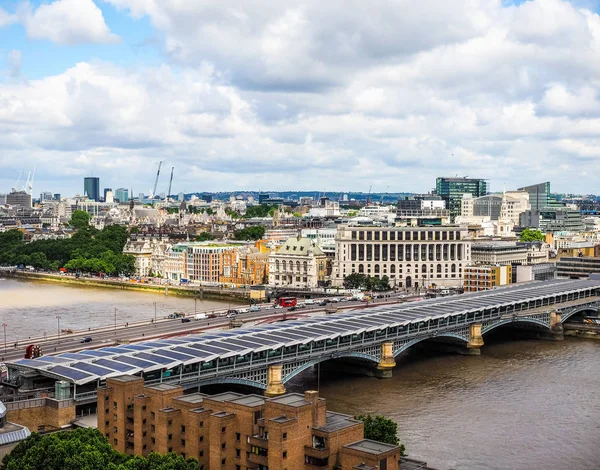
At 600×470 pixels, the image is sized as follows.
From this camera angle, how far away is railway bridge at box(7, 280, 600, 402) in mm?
30109

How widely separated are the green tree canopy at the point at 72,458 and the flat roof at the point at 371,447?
3.96 metres

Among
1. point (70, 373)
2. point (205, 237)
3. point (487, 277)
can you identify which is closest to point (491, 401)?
point (70, 373)

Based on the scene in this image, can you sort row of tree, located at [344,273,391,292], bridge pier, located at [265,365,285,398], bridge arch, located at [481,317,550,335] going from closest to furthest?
bridge pier, located at [265,365,285,398] < bridge arch, located at [481,317,550,335] < row of tree, located at [344,273,391,292]

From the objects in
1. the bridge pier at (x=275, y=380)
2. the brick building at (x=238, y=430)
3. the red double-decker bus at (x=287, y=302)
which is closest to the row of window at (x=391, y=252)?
the red double-decker bus at (x=287, y=302)

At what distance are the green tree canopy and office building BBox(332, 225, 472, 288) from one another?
55.9m

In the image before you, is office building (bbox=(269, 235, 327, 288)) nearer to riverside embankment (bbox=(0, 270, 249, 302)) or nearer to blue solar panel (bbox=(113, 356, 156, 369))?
riverside embankment (bbox=(0, 270, 249, 302))

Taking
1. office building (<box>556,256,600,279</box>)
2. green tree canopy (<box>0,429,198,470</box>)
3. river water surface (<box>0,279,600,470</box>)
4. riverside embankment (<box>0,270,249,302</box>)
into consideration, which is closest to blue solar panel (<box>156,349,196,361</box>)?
river water surface (<box>0,279,600,470</box>)

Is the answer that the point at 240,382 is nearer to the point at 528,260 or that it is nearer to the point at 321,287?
the point at 321,287

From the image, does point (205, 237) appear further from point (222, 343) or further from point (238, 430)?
point (238, 430)

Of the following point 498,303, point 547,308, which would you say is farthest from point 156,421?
point 547,308

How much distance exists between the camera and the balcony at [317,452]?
21391mm

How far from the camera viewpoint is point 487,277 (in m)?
72.9

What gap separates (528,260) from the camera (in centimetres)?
8425

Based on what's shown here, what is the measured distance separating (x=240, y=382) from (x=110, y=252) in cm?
6872
